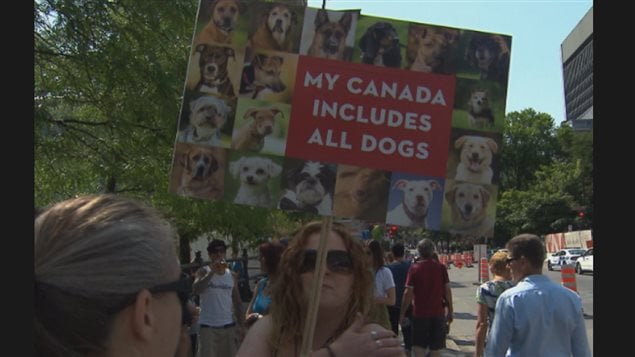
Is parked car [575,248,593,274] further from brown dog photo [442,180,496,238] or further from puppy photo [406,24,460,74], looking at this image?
puppy photo [406,24,460,74]

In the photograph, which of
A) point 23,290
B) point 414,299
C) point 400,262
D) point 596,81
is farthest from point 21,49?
point 400,262

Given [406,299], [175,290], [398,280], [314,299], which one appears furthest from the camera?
[398,280]

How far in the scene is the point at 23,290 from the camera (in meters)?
1.44

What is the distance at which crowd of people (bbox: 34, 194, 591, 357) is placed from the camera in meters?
1.52

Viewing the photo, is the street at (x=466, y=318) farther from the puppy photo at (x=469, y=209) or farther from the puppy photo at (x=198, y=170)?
the puppy photo at (x=198, y=170)

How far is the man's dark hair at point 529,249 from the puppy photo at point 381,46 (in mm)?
2240

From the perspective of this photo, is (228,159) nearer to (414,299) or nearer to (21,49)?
(21,49)

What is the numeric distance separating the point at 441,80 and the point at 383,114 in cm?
29

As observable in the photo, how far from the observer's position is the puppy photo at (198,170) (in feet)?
10.3

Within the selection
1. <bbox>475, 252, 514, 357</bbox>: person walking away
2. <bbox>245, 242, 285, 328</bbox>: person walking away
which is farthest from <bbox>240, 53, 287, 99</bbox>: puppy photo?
<bbox>475, 252, 514, 357</bbox>: person walking away

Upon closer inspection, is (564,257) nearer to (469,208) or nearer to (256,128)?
(469,208)

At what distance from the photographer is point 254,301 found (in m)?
6.16

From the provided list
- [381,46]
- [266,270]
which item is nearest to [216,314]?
[266,270]

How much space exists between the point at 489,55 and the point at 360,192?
801 mm
